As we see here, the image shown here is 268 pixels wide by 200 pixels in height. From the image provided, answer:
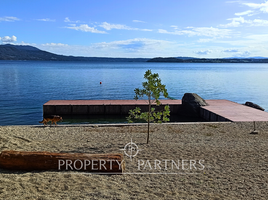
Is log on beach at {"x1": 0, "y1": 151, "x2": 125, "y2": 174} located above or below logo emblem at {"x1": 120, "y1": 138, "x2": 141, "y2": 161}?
above

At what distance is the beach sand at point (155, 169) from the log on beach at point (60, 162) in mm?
224

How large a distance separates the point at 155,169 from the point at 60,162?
102 inches

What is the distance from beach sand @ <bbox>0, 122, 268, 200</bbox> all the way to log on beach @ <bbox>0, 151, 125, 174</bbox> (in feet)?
0.73

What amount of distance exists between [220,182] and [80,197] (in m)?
3.42

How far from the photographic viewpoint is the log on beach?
6.64 m

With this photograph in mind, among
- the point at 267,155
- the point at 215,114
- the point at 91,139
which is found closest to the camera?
the point at 267,155

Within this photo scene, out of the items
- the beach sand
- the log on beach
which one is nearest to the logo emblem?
the beach sand

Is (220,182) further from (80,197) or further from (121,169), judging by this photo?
(80,197)

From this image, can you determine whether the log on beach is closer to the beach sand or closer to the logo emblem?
the beach sand

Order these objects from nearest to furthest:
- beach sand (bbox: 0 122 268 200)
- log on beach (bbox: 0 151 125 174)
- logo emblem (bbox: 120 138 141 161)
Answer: beach sand (bbox: 0 122 268 200)
log on beach (bbox: 0 151 125 174)
logo emblem (bbox: 120 138 141 161)

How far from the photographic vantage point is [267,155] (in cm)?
865

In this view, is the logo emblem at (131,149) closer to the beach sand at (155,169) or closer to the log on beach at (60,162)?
the beach sand at (155,169)

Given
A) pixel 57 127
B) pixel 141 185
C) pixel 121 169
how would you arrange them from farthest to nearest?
pixel 57 127 < pixel 121 169 < pixel 141 185

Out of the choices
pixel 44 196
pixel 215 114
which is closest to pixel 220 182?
pixel 44 196
